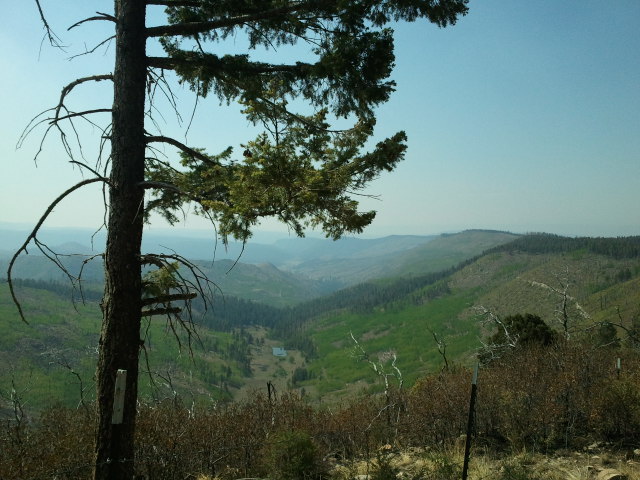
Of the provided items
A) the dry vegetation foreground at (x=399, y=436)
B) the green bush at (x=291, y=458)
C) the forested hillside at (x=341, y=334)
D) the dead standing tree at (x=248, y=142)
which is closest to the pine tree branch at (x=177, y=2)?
the dead standing tree at (x=248, y=142)

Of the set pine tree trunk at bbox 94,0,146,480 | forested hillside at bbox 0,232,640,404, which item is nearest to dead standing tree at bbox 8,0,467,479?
pine tree trunk at bbox 94,0,146,480

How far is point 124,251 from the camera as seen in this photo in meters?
5.04

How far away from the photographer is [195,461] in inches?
274

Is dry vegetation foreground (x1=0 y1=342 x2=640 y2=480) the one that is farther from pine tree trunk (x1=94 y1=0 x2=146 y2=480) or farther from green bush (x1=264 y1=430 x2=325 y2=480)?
pine tree trunk (x1=94 y1=0 x2=146 y2=480)

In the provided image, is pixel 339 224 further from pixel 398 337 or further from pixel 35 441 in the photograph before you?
pixel 398 337

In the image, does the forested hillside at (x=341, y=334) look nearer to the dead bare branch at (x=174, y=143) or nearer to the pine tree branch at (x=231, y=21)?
the dead bare branch at (x=174, y=143)

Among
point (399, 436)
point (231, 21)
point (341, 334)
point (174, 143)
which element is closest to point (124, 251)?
point (174, 143)

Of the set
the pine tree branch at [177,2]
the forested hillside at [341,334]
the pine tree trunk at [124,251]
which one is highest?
the pine tree branch at [177,2]

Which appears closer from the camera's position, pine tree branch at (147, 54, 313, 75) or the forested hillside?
pine tree branch at (147, 54, 313, 75)

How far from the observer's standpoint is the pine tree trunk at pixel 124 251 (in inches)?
192

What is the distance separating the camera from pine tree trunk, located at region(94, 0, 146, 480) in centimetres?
487

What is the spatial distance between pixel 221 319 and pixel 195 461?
200m

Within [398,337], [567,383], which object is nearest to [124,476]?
[567,383]

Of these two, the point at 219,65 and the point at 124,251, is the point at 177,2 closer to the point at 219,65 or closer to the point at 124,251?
the point at 219,65
